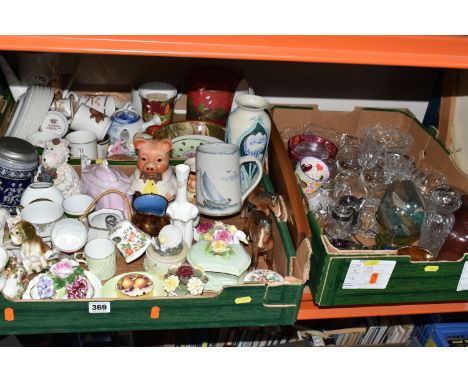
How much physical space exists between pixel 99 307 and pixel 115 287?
0.09m

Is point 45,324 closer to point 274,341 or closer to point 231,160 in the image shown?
point 231,160

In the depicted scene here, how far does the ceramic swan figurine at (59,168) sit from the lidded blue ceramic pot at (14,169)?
3 cm

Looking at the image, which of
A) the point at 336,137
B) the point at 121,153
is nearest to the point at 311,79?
the point at 336,137

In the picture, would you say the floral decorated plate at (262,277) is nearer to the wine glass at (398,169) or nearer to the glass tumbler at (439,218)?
the glass tumbler at (439,218)

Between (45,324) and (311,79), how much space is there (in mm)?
1064

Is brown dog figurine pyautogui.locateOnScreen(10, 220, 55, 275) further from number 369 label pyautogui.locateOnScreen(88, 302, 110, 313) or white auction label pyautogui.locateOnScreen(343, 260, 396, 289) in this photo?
white auction label pyautogui.locateOnScreen(343, 260, 396, 289)

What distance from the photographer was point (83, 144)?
50.5 inches

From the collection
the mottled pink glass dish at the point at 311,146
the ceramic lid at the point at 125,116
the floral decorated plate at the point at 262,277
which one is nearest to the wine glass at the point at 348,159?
the mottled pink glass dish at the point at 311,146

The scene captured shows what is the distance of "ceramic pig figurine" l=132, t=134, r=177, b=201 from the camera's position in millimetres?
1130

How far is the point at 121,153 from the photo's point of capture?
4.40 feet

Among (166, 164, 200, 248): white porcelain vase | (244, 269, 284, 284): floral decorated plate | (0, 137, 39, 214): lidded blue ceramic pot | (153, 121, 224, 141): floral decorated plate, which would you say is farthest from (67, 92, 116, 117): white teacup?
(244, 269, 284, 284): floral decorated plate

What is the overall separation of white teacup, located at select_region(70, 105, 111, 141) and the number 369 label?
533mm

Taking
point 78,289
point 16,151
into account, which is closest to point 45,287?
point 78,289

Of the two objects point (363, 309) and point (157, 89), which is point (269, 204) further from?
point (157, 89)
